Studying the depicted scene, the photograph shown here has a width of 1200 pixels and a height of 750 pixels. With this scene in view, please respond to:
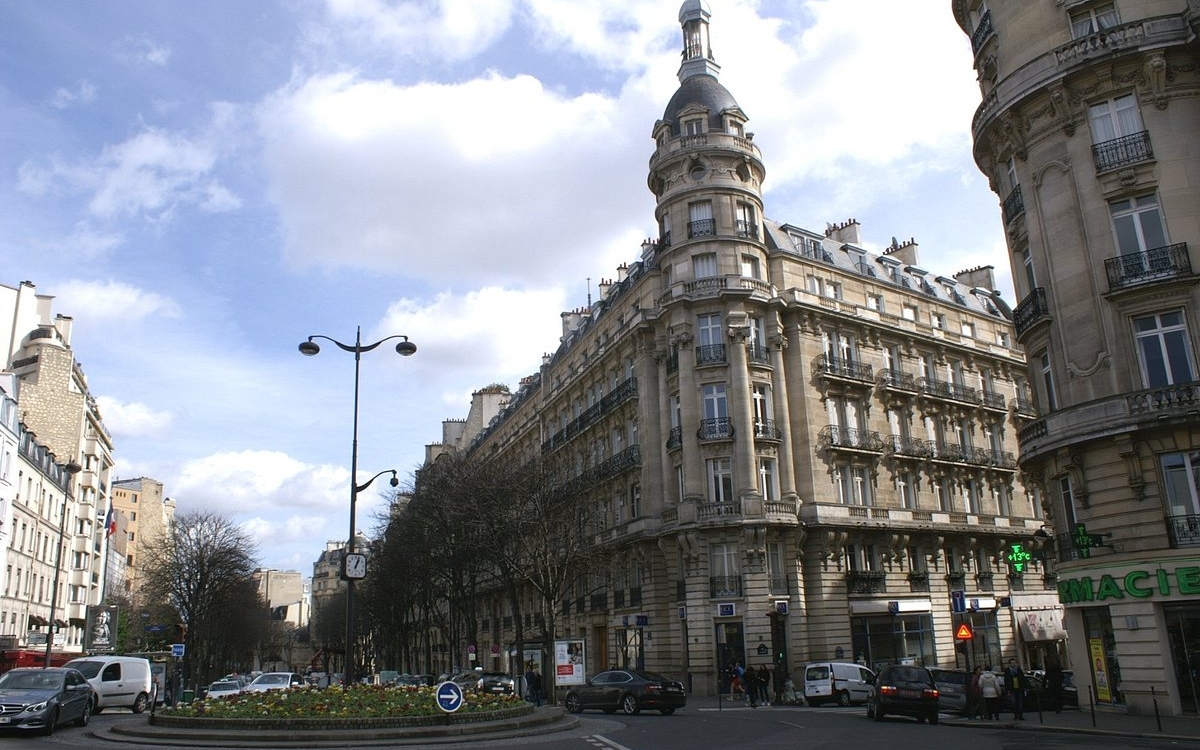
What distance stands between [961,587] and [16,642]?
4743 centimetres

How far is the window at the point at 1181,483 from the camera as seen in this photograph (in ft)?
71.5

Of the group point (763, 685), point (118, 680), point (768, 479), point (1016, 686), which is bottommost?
point (763, 685)

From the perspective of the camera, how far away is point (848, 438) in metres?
43.6

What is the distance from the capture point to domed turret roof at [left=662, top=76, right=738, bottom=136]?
45188 mm

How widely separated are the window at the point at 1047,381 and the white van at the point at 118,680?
3038cm

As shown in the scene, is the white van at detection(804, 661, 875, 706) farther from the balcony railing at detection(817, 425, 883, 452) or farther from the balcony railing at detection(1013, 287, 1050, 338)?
the balcony railing at detection(1013, 287, 1050, 338)

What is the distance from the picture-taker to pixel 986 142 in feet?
92.6

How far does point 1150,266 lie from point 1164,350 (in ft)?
7.12

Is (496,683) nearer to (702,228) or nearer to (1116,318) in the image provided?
(702,228)

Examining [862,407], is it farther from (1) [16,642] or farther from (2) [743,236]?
(1) [16,642]

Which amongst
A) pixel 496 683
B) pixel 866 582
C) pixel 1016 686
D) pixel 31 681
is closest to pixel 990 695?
pixel 1016 686

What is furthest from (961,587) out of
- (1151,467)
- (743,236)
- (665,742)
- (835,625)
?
(665,742)

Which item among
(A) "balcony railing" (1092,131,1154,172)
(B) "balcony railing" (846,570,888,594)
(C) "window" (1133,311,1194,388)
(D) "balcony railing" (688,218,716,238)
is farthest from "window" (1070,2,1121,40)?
(B) "balcony railing" (846,570,888,594)

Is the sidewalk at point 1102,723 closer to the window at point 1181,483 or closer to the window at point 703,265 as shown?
the window at point 1181,483
